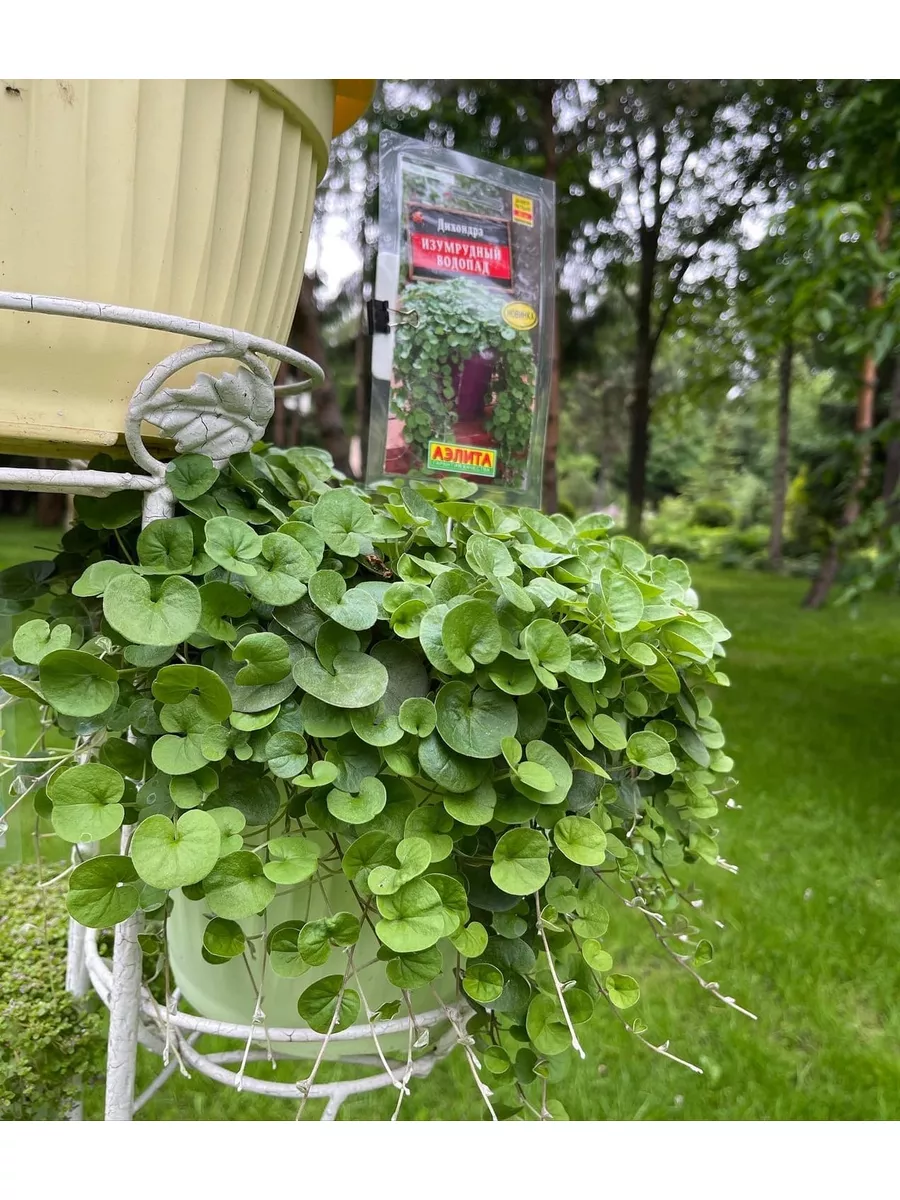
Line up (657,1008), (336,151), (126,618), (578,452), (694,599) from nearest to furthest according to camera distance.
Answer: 1. (126,618)
2. (694,599)
3. (657,1008)
4. (336,151)
5. (578,452)

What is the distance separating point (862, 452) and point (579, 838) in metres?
2.73

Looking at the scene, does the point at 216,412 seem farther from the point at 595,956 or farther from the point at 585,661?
the point at 595,956

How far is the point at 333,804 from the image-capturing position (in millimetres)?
471

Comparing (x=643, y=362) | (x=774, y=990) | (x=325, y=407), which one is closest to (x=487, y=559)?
(x=774, y=990)

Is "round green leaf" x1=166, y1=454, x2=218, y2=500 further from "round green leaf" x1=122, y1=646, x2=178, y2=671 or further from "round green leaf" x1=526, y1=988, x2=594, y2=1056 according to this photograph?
"round green leaf" x1=526, y1=988, x2=594, y2=1056

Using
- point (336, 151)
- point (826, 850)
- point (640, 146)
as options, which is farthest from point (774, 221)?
point (640, 146)

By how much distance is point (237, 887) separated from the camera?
449 mm

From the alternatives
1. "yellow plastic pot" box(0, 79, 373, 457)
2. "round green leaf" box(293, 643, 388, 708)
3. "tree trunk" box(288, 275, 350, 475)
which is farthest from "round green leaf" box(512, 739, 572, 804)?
"tree trunk" box(288, 275, 350, 475)

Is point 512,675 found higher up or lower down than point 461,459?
lower down

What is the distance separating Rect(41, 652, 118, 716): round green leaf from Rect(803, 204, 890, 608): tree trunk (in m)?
1.70

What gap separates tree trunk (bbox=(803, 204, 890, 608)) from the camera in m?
2.67

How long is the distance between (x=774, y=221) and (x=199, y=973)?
7.48 feet

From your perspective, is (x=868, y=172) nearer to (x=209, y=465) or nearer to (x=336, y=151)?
(x=209, y=465)

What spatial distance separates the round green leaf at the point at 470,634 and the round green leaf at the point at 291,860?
0.49ft
